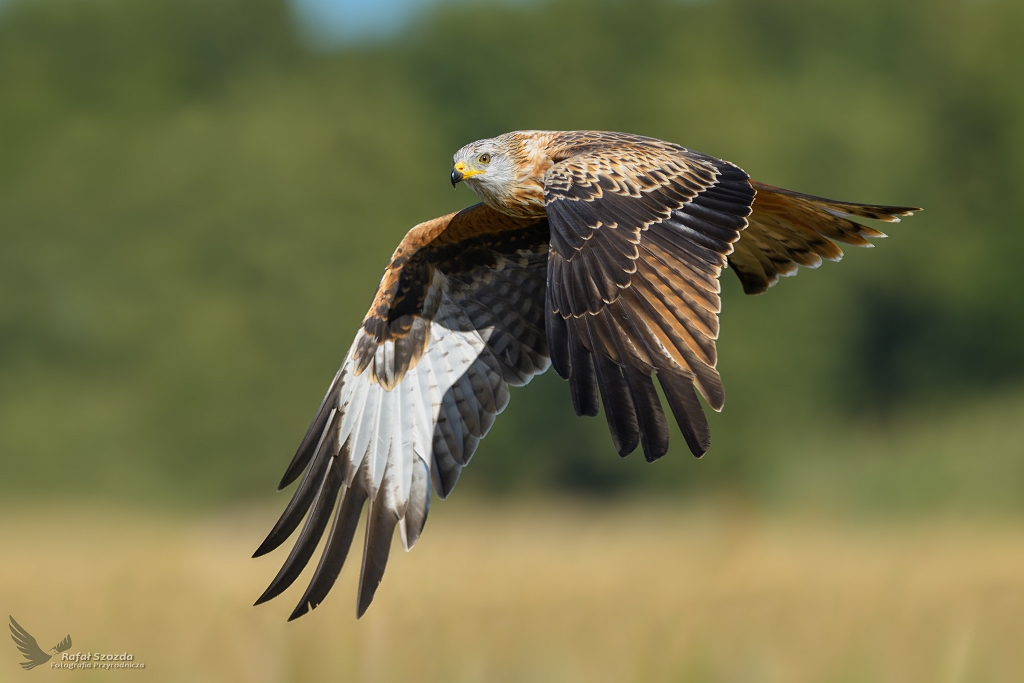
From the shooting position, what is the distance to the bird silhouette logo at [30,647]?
5238 millimetres

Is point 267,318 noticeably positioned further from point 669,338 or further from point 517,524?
point 669,338

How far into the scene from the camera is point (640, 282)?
5223 millimetres

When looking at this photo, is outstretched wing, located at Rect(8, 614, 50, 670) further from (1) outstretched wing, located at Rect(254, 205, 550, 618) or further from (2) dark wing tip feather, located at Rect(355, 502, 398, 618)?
(1) outstretched wing, located at Rect(254, 205, 550, 618)

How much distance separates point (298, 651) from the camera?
17.6 ft

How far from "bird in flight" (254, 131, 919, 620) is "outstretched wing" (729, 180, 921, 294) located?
0.01 meters

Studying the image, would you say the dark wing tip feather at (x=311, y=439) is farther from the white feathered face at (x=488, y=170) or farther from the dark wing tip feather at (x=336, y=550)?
the white feathered face at (x=488, y=170)

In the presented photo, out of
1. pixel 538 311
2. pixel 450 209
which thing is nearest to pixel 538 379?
pixel 450 209

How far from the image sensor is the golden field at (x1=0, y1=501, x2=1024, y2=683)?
5406 millimetres

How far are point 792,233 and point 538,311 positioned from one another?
63.4 inches

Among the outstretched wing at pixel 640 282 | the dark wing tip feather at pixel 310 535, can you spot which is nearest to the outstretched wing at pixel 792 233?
the outstretched wing at pixel 640 282

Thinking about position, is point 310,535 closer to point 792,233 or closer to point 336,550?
point 336,550

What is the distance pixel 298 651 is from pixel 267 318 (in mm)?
19250

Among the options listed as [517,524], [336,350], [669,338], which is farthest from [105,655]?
[336,350]

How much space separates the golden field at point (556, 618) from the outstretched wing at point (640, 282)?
127 cm
